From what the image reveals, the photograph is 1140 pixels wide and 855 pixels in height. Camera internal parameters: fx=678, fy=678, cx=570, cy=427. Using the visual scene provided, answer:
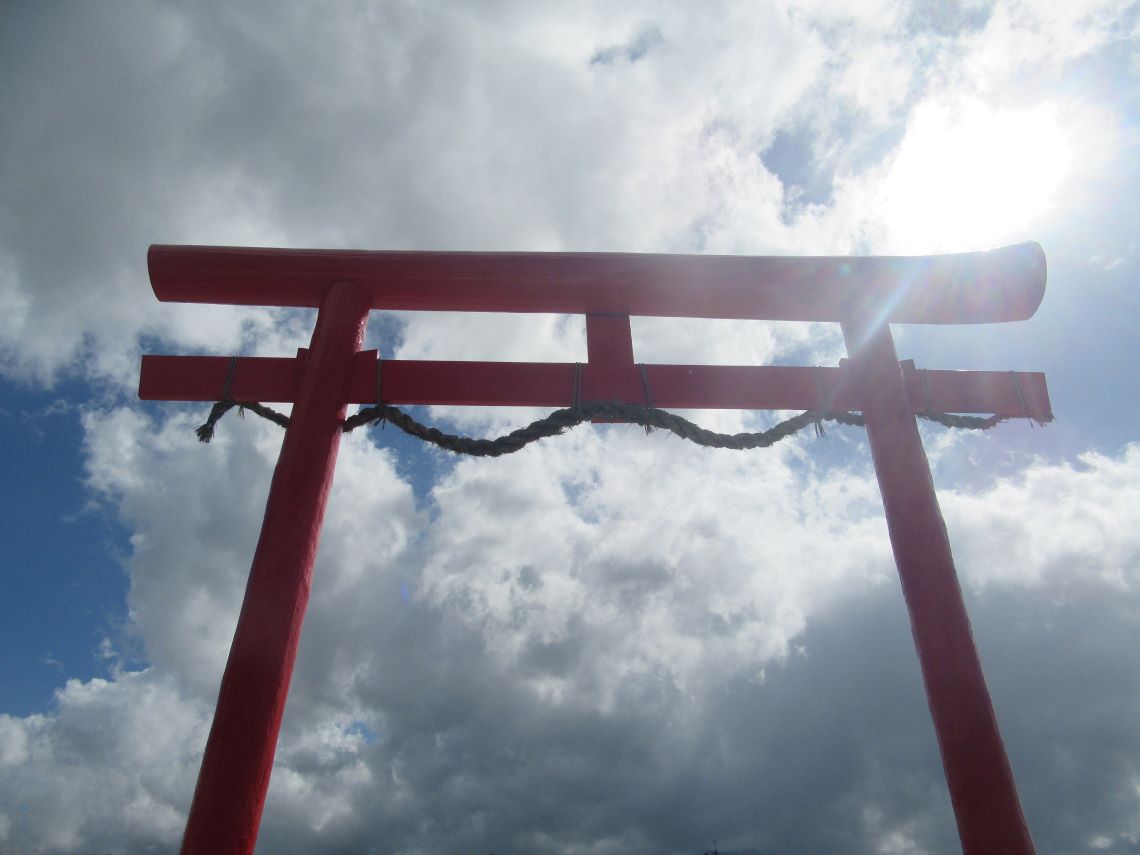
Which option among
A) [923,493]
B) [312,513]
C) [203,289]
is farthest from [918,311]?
[203,289]

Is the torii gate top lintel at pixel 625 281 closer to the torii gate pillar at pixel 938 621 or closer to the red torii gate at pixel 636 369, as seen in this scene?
the red torii gate at pixel 636 369

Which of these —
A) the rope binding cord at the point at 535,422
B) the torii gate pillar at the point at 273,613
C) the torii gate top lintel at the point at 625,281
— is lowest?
the torii gate pillar at the point at 273,613

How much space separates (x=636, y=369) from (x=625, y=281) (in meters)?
0.55

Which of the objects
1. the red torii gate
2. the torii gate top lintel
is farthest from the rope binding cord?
the torii gate top lintel

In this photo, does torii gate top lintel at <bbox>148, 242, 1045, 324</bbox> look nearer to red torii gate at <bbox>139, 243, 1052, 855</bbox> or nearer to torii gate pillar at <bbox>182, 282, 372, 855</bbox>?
red torii gate at <bbox>139, 243, 1052, 855</bbox>

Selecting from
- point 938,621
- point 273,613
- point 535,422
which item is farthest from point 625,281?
point 273,613

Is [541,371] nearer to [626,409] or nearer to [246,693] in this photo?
[626,409]

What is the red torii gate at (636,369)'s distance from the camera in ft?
9.90

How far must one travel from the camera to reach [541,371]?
3.72m

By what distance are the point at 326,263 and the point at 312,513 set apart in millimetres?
1477

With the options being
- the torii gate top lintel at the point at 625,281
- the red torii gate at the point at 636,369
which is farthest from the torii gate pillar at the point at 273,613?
the torii gate top lintel at the point at 625,281

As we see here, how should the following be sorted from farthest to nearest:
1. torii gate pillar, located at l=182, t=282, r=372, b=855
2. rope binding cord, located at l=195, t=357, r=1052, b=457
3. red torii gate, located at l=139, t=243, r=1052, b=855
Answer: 1. rope binding cord, located at l=195, t=357, r=1052, b=457
2. red torii gate, located at l=139, t=243, r=1052, b=855
3. torii gate pillar, located at l=182, t=282, r=372, b=855

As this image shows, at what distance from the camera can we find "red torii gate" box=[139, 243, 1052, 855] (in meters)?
3.02

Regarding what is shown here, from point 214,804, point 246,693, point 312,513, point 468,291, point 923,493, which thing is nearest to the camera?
point 214,804
